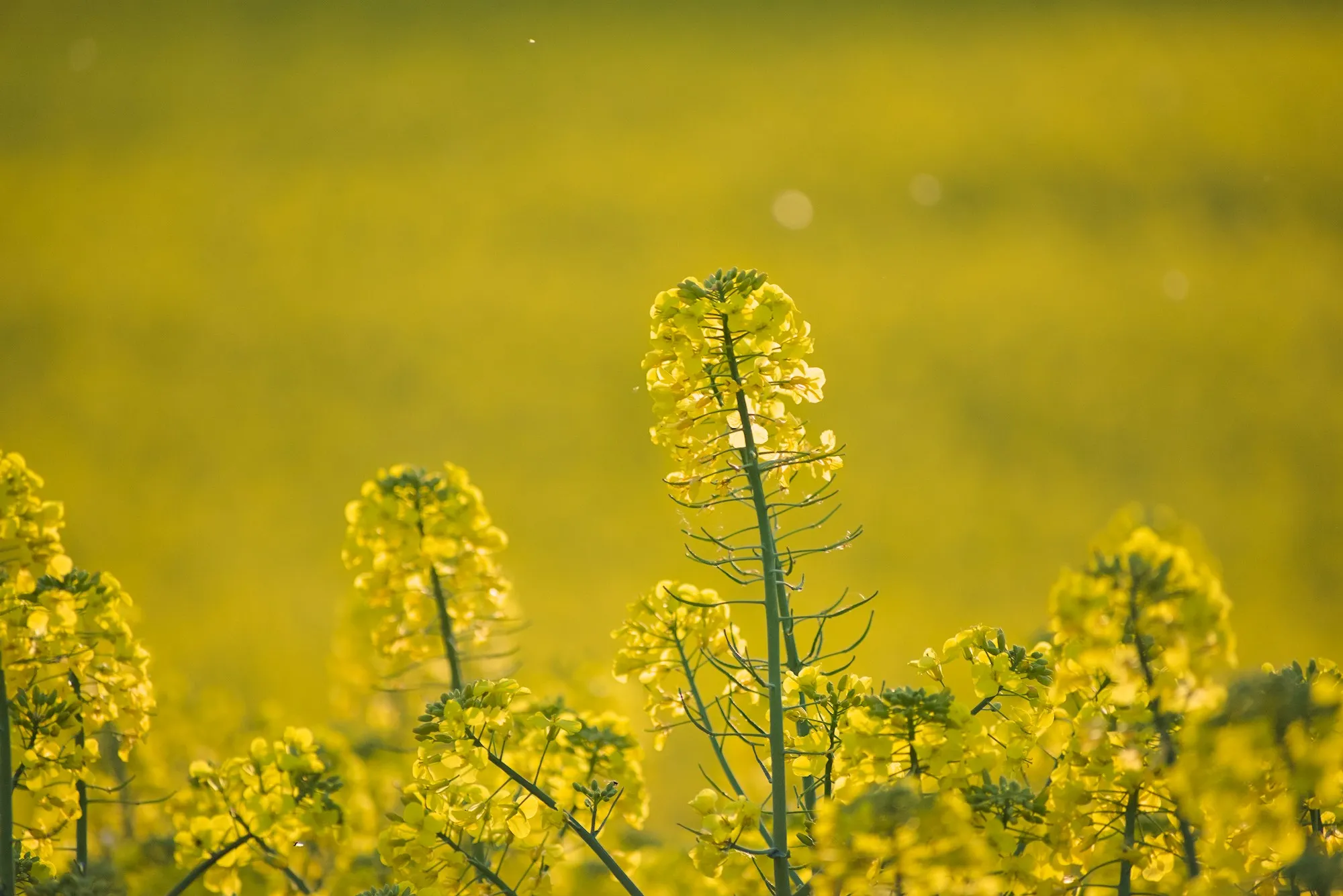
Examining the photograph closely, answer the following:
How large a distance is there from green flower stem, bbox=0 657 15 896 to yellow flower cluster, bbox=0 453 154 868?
0.30 ft

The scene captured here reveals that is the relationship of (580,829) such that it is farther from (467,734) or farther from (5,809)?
(5,809)

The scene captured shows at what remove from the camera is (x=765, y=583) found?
108 centimetres

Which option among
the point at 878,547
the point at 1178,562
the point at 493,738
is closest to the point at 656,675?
the point at 493,738

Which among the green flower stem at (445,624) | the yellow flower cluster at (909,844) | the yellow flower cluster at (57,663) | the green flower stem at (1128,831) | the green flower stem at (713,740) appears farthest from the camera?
the green flower stem at (445,624)

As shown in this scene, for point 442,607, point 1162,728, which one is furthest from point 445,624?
point 1162,728

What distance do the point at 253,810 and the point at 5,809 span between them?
0.28 m

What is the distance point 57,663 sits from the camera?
53.9 inches

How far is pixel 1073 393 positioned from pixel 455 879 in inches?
209

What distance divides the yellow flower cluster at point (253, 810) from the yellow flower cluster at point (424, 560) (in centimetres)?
20

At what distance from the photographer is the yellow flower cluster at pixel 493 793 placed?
3.58ft

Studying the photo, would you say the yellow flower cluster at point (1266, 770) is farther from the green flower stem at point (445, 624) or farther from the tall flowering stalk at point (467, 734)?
the green flower stem at point (445, 624)

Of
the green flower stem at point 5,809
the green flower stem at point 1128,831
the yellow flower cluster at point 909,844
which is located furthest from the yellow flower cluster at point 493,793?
the green flower stem at point 1128,831

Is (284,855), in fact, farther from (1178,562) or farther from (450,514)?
(1178,562)

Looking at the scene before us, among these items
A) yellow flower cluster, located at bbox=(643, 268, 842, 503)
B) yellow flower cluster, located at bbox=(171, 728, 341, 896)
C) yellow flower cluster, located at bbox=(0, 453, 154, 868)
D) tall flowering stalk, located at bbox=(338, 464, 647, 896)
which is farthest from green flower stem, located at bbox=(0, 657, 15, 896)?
yellow flower cluster, located at bbox=(643, 268, 842, 503)
